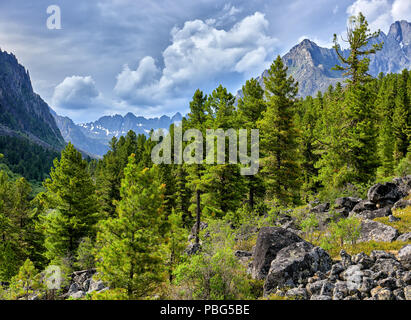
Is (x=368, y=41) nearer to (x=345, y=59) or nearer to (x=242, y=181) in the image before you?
(x=345, y=59)

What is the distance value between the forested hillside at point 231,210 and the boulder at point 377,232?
6cm

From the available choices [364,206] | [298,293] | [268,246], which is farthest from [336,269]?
[364,206]

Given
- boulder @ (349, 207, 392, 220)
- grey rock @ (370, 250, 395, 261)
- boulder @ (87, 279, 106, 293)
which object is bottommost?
boulder @ (87, 279, 106, 293)

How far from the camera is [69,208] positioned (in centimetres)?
2302

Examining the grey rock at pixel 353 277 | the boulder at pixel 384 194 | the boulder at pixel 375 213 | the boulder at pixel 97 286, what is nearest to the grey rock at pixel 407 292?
the grey rock at pixel 353 277

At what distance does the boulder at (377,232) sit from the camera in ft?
34.6

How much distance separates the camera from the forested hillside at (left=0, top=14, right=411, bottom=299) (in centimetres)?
969

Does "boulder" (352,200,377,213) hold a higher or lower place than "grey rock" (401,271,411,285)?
higher

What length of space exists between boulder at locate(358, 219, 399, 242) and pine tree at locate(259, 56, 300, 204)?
10239mm

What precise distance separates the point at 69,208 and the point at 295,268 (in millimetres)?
21459

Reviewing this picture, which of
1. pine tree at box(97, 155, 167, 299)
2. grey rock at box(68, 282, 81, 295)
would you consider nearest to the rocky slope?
pine tree at box(97, 155, 167, 299)

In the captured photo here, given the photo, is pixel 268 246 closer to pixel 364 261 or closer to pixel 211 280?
pixel 211 280

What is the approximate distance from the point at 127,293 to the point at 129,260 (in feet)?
4.22

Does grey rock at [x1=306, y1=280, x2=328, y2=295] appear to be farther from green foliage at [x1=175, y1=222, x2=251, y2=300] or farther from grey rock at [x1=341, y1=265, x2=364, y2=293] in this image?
green foliage at [x1=175, y1=222, x2=251, y2=300]
